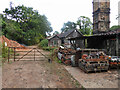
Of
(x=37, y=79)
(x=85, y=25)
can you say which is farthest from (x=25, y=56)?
(x=85, y=25)

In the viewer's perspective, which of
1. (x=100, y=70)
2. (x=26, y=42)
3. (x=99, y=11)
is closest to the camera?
(x=100, y=70)

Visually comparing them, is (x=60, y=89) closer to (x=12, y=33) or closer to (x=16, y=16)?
(x=12, y=33)

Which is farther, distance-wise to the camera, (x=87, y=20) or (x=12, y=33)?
(x=87, y=20)

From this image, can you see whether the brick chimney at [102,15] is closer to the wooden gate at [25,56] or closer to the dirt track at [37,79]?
the wooden gate at [25,56]

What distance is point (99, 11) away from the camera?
1822cm

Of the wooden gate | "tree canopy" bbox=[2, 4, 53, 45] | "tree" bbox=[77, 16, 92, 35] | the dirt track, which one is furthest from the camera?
"tree" bbox=[77, 16, 92, 35]

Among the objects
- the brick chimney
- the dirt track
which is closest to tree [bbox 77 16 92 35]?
the brick chimney

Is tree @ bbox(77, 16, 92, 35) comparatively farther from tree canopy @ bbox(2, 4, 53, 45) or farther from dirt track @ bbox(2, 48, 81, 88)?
dirt track @ bbox(2, 48, 81, 88)

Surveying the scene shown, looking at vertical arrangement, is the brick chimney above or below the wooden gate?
above

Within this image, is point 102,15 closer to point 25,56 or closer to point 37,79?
point 25,56

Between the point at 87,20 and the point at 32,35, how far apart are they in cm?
2874

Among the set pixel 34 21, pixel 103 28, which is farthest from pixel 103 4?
pixel 34 21

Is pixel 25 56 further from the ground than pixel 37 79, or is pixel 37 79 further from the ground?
pixel 25 56

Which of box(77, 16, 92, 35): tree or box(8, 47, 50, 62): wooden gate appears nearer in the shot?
box(8, 47, 50, 62): wooden gate
